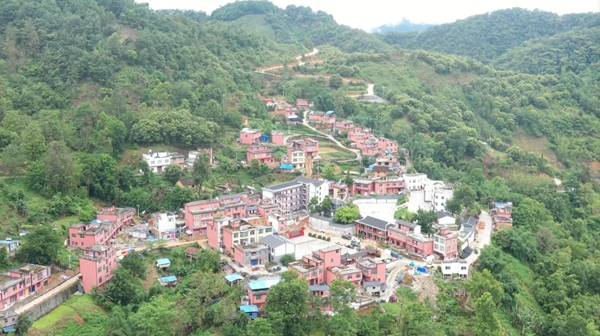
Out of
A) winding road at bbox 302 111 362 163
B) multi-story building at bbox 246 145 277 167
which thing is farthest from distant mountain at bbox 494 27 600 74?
multi-story building at bbox 246 145 277 167

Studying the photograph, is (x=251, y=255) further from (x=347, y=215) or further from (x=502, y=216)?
(x=502, y=216)

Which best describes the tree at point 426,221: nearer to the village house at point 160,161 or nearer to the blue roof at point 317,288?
the blue roof at point 317,288

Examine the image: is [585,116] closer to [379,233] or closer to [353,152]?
[353,152]

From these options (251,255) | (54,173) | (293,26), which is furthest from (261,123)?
(293,26)

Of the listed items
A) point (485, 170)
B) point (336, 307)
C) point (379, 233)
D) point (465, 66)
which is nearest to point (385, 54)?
point (465, 66)

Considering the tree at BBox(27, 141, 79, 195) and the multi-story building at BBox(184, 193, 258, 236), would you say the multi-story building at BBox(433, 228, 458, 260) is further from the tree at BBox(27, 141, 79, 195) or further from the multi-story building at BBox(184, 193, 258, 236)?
the tree at BBox(27, 141, 79, 195)

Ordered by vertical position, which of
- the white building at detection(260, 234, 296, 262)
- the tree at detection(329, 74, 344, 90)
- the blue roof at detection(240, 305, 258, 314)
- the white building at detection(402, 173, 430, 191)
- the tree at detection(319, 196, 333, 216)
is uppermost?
the tree at detection(329, 74, 344, 90)

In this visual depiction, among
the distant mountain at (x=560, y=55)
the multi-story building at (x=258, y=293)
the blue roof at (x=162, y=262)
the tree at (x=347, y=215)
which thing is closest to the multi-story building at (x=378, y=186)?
the tree at (x=347, y=215)
